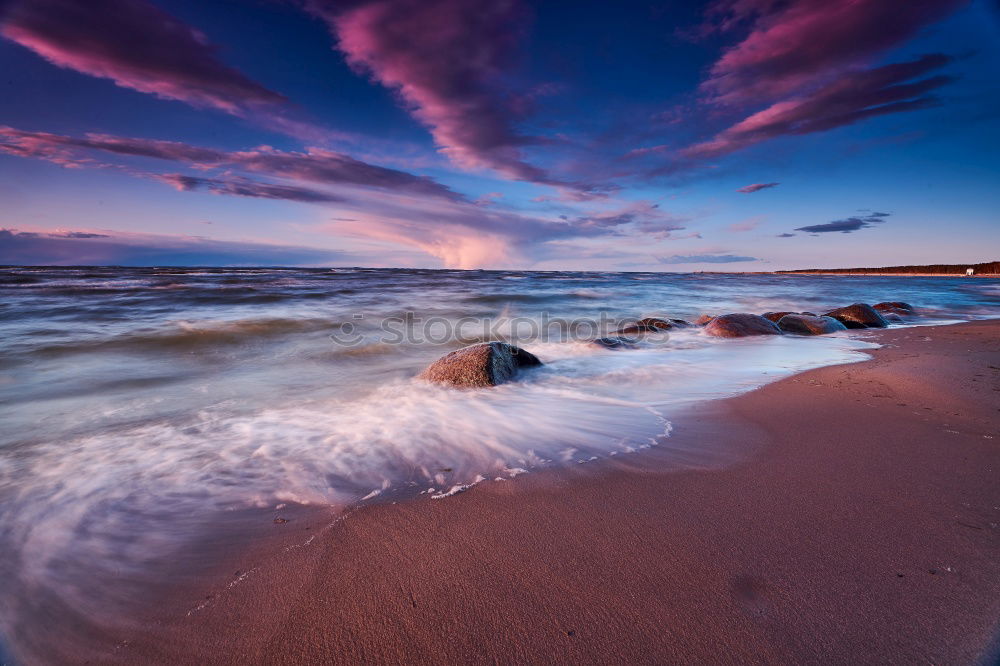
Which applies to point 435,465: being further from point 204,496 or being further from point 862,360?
point 862,360

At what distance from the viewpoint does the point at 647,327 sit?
352 inches

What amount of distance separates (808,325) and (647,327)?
113 inches

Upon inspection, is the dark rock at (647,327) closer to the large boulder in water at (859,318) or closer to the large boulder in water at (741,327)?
the large boulder in water at (741,327)

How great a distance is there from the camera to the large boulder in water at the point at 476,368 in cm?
453

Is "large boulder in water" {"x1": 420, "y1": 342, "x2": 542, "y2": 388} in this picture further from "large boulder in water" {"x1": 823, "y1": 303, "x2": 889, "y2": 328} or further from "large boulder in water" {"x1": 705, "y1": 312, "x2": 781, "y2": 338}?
"large boulder in water" {"x1": 823, "y1": 303, "x2": 889, "y2": 328}

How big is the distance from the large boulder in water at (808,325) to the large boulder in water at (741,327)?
29 cm

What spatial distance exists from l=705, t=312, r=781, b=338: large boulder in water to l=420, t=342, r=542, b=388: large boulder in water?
15.9ft

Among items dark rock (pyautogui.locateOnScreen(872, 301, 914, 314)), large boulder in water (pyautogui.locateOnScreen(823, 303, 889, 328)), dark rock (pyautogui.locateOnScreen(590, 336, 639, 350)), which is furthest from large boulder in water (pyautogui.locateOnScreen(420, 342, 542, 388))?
dark rock (pyautogui.locateOnScreen(872, 301, 914, 314))

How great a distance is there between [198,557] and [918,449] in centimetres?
376

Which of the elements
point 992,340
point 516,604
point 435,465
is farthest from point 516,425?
point 992,340

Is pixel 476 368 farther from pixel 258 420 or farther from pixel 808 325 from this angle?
pixel 808 325

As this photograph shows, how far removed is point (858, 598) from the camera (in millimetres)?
1348

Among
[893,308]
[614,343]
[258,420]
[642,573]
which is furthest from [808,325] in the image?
[258,420]

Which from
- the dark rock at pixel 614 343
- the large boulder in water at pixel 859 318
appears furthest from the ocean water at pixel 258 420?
the large boulder in water at pixel 859 318
